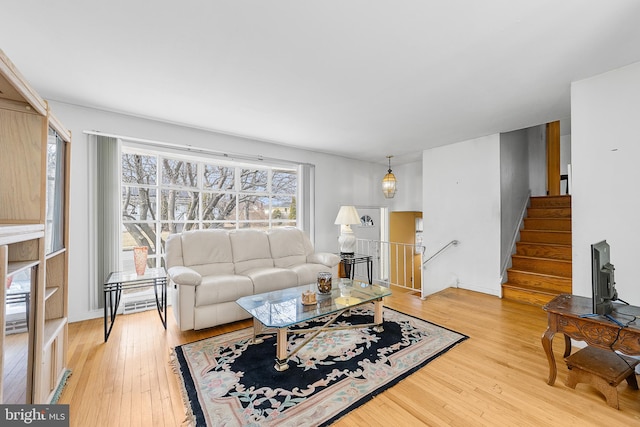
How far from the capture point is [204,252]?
3346 millimetres

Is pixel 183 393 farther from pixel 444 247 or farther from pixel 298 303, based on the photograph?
pixel 444 247

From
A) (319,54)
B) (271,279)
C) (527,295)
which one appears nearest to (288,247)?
(271,279)

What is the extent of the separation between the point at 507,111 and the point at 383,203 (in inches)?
132

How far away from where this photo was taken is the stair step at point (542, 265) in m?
3.64

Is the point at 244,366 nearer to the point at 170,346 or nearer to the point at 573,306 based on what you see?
the point at 170,346

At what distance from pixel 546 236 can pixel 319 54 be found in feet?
14.4

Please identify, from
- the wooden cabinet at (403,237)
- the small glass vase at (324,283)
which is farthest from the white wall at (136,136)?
the small glass vase at (324,283)

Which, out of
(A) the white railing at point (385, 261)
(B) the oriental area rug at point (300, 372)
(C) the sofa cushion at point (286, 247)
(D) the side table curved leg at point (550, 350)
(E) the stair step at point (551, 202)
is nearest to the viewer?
(B) the oriental area rug at point (300, 372)

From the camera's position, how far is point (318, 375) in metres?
2.00

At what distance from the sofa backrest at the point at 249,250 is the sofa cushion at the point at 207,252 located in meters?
0.08

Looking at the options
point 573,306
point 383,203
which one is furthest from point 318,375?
point 383,203

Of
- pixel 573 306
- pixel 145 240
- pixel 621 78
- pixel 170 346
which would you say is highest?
pixel 621 78

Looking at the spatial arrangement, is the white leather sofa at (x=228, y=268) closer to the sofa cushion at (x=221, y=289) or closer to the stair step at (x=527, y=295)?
the sofa cushion at (x=221, y=289)

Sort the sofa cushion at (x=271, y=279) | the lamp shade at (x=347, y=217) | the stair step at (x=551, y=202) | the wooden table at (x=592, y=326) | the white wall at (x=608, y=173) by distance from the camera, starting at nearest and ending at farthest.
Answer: the wooden table at (x=592, y=326) < the white wall at (x=608, y=173) < the sofa cushion at (x=271, y=279) < the stair step at (x=551, y=202) < the lamp shade at (x=347, y=217)
